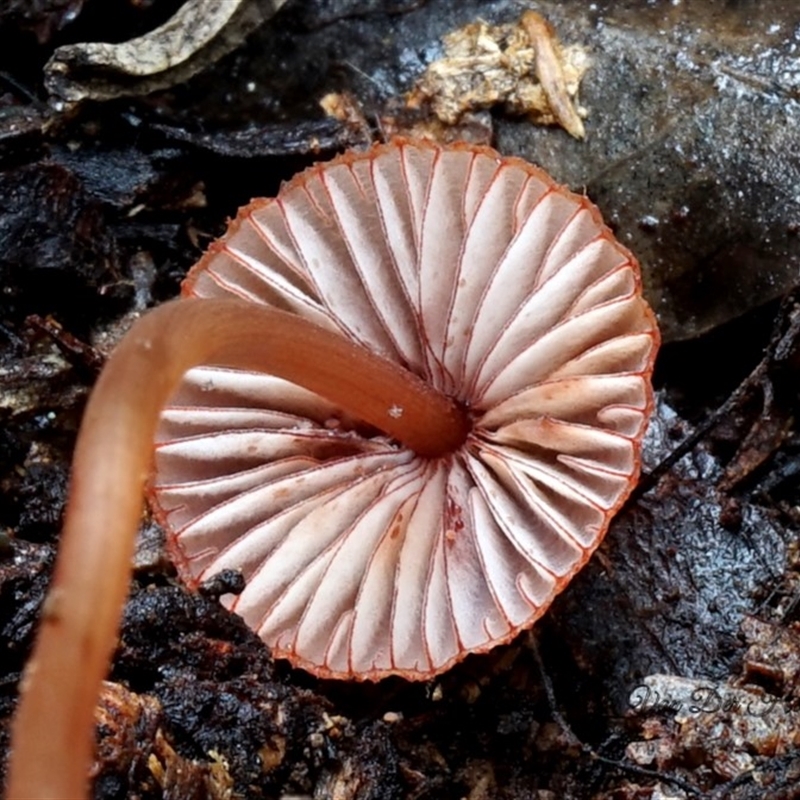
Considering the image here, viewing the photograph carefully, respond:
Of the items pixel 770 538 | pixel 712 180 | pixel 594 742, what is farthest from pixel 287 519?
pixel 712 180

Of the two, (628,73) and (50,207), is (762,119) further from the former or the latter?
(50,207)

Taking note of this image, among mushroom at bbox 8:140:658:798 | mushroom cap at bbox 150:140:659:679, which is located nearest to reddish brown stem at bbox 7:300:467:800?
mushroom at bbox 8:140:658:798

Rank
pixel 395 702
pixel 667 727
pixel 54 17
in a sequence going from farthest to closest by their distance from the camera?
pixel 54 17 → pixel 395 702 → pixel 667 727

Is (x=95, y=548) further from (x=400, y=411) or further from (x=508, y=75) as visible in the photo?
(x=508, y=75)

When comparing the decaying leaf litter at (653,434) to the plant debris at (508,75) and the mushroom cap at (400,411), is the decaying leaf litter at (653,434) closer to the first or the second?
the plant debris at (508,75)

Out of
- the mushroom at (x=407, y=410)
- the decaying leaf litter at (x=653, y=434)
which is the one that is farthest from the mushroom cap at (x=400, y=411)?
the decaying leaf litter at (x=653, y=434)
